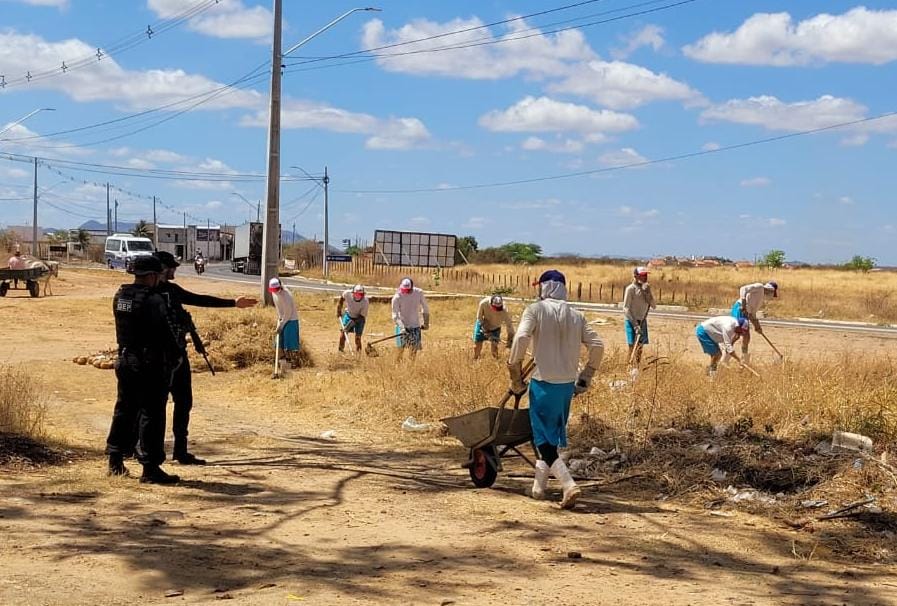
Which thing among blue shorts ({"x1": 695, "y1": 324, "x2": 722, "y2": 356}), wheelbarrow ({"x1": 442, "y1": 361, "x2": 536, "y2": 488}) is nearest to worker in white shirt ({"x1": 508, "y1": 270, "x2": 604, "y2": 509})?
wheelbarrow ({"x1": 442, "y1": 361, "x2": 536, "y2": 488})

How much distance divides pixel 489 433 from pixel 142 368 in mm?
2740

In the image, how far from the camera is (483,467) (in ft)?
25.9

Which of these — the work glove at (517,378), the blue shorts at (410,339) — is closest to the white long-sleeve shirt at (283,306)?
the blue shorts at (410,339)

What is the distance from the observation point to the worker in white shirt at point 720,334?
12.7 m

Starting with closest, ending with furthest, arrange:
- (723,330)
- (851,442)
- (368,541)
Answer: (368,541) < (851,442) < (723,330)

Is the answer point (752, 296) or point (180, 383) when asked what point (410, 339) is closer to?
point (752, 296)

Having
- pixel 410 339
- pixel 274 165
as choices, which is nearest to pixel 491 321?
pixel 410 339

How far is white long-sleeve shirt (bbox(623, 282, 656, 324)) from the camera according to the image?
45.5ft

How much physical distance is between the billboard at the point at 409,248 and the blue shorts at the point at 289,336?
42491 millimetres

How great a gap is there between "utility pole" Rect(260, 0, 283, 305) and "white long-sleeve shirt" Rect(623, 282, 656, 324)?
1045cm

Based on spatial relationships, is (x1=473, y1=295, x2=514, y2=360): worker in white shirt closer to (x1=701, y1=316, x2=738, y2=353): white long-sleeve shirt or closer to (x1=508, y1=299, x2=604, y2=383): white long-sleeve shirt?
(x1=701, y1=316, x2=738, y2=353): white long-sleeve shirt

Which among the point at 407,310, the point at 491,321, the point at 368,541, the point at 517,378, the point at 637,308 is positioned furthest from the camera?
the point at 407,310

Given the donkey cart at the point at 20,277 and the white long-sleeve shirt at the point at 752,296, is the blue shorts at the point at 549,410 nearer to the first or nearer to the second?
the white long-sleeve shirt at the point at 752,296

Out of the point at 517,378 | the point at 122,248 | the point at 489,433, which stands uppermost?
the point at 122,248
